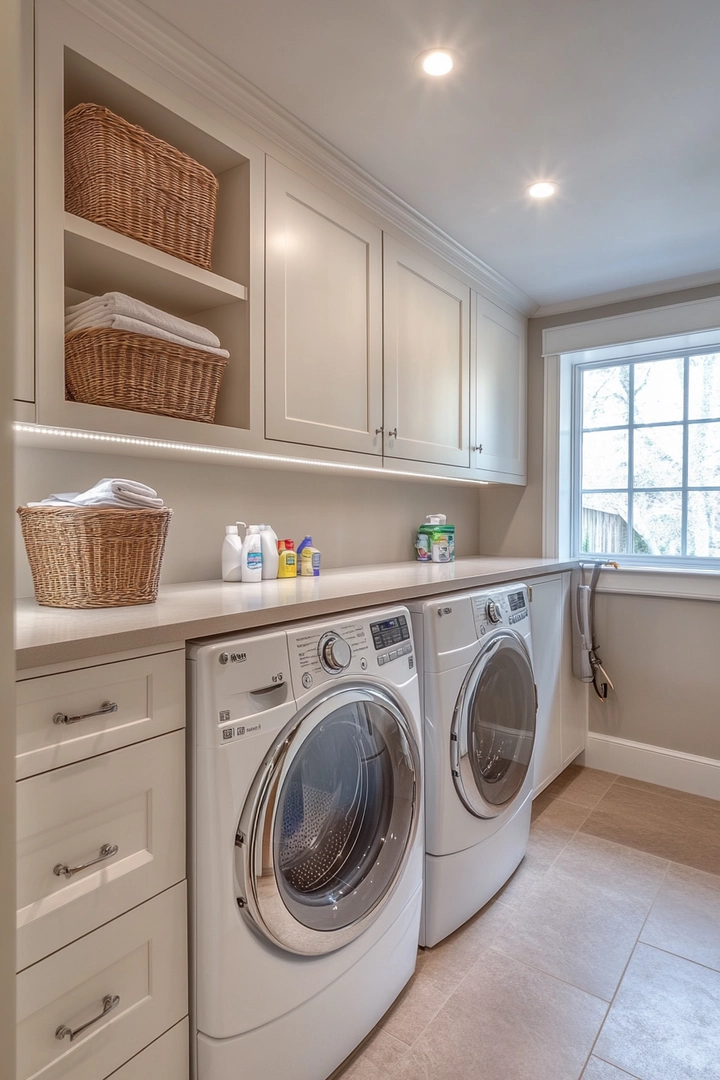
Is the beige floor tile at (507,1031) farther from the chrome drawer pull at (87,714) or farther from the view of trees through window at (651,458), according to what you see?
the view of trees through window at (651,458)

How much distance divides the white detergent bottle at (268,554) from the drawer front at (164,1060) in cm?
109

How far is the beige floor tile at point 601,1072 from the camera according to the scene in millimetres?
1287

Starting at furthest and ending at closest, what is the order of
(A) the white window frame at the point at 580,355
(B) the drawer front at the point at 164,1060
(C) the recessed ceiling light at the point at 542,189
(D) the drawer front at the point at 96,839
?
(A) the white window frame at the point at 580,355
(C) the recessed ceiling light at the point at 542,189
(B) the drawer front at the point at 164,1060
(D) the drawer front at the point at 96,839

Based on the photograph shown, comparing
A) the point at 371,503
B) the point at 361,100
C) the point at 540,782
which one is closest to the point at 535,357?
the point at 371,503

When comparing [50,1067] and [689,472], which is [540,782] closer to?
[689,472]

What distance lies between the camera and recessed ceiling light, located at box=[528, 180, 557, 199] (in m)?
1.93

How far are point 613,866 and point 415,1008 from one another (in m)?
0.97

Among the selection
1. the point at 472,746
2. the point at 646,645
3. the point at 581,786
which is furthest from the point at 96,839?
the point at 646,645

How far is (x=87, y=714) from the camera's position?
907mm

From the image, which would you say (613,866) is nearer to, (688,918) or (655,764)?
(688,918)

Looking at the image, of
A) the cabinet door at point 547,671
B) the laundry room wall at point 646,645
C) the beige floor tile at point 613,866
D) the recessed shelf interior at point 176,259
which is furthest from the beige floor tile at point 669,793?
the recessed shelf interior at point 176,259

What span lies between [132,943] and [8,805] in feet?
2.33

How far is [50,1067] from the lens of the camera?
86 cm

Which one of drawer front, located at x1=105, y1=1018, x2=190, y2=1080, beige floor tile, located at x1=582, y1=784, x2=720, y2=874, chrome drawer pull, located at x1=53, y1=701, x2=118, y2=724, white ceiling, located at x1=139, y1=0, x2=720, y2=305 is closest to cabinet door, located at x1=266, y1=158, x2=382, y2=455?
white ceiling, located at x1=139, y1=0, x2=720, y2=305
